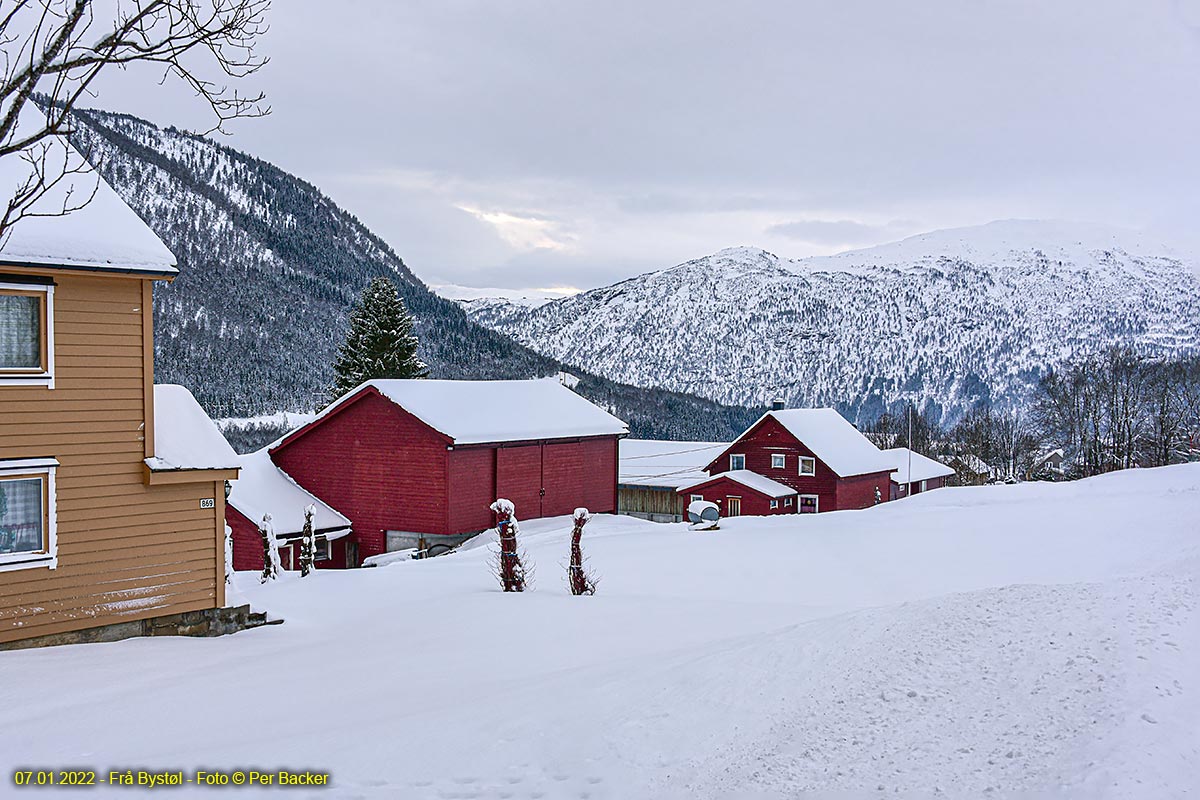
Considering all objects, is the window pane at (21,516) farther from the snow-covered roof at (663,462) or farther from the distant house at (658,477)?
the snow-covered roof at (663,462)

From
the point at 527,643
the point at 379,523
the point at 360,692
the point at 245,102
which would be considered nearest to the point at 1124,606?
the point at 527,643

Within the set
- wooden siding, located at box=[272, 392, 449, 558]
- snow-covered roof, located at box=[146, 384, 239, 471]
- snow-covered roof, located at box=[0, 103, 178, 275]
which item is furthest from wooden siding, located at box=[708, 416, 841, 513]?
snow-covered roof, located at box=[0, 103, 178, 275]

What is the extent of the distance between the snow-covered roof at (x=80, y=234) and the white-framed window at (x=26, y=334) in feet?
1.50

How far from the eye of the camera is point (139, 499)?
40.2ft

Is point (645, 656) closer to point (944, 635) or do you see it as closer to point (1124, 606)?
point (944, 635)

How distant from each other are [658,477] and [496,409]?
78.3 feet

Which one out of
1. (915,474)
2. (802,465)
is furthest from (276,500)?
(915,474)

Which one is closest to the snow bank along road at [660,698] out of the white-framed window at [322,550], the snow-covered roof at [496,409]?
the snow-covered roof at [496,409]

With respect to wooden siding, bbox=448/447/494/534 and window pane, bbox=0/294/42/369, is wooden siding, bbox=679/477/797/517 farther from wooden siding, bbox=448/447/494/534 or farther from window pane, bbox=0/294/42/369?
window pane, bbox=0/294/42/369

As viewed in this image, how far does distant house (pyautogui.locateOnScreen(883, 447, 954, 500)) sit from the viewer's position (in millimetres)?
57562

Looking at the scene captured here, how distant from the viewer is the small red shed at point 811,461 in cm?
4422

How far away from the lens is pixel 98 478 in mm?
11859

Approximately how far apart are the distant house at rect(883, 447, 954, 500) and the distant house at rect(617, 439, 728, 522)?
11647mm

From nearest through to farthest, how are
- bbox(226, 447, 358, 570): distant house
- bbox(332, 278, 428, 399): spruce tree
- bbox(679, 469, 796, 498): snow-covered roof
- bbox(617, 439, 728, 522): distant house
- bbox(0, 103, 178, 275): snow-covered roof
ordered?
bbox(0, 103, 178, 275): snow-covered roof → bbox(226, 447, 358, 570): distant house → bbox(679, 469, 796, 498): snow-covered roof → bbox(332, 278, 428, 399): spruce tree → bbox(617, 439, 728, 522): distant house
